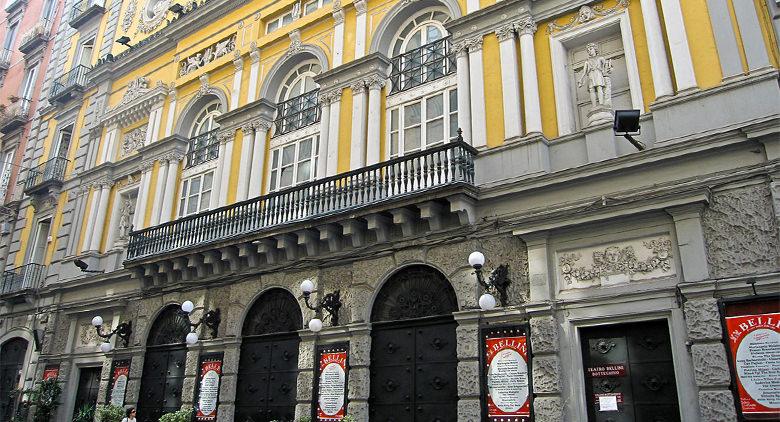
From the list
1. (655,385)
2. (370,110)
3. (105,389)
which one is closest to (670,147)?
(655,385)

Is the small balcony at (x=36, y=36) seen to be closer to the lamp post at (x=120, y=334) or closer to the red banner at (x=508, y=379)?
the lamp post at (x=120, y=334)

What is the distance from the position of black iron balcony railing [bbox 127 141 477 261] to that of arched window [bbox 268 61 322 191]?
1103mm

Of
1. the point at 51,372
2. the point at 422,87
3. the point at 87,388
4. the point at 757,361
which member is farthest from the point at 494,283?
the point at 51,372

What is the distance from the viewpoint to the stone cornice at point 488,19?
40.9 ft

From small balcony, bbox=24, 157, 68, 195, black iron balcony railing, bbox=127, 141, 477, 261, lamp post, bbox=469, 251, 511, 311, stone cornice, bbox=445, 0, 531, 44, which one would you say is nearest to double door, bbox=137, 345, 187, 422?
Answer: black iron balcony railing, bbox=127, 141, 477, 261

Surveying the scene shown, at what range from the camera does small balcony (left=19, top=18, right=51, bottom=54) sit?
28.6 m

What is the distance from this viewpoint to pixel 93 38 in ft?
84.7

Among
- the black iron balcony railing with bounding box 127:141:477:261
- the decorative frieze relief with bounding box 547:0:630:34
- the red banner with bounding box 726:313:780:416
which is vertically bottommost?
the red banner with bounding box 726:313:780:416

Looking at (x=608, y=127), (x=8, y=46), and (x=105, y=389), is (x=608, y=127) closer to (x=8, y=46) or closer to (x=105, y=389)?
(x=105, y=389)

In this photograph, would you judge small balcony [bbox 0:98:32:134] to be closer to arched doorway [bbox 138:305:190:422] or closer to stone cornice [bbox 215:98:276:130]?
stone cornice [bbox 215:98:276:130]

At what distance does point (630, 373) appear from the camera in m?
9.45

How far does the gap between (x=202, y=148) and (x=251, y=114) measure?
2.67m

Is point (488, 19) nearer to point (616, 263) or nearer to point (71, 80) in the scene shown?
point (616, 263)

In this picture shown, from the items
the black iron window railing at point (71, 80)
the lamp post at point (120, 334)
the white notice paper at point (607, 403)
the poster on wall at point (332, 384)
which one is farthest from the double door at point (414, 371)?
the black iron window railing at point (71, 80)
